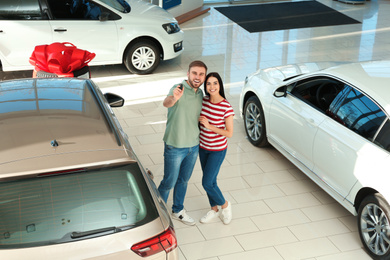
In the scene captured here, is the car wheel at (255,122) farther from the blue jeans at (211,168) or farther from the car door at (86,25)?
the car door at (86,25)

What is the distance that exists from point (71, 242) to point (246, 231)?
2500 mm

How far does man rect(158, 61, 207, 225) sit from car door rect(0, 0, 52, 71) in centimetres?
446

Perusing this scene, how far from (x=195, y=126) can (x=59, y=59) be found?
2.35 m

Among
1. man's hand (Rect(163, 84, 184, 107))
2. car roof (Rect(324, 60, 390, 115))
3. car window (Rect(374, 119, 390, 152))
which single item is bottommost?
car window (Rect(374, 119, 390, 152))

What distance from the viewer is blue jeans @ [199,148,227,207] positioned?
16.5 ft

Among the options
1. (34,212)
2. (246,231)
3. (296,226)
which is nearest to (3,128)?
(34,212)

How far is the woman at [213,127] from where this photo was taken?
15.5 feet

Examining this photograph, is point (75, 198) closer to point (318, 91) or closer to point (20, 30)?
point (318, 91)

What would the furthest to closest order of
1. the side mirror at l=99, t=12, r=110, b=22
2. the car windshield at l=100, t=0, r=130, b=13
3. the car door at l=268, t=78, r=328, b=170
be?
the car windshield at l=100, t=0, r=130, b=13
the side mirror at l=99, t=12, r=110, b=22
the car door at l=268, t=78, r=328, b=170

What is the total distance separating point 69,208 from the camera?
10.8ft

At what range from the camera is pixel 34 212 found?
3.24 meters

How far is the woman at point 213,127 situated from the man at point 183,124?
0.08 m

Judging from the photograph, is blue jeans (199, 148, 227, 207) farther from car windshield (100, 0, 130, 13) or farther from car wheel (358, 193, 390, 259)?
car windshield (100, 0, 130, 13)

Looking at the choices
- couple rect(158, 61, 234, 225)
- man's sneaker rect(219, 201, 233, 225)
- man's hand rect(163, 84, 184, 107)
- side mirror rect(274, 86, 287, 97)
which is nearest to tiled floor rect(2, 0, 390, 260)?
man's sneaker rect(219, 201, 233, 225)
